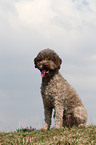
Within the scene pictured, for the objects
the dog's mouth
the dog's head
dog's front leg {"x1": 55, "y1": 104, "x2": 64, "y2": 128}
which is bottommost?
Result: dog's front leg {"x1": 55, "y1": 104, "x2": 64, "y2": 128}

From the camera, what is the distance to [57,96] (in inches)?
349

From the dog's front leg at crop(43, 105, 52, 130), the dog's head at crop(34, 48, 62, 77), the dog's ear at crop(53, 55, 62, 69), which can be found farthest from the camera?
the dog's front leg at crop(43, 105, 52, 130)

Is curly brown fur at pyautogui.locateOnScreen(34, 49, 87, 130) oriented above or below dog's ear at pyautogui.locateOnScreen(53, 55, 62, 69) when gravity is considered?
below

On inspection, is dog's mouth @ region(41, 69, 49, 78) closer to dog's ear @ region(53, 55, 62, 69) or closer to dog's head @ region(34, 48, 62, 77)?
dog's head @ region(34, 48, 62, 77)

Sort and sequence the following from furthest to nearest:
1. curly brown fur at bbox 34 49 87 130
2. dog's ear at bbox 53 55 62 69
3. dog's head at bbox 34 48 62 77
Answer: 1. dog's ear at bbox 53 55 62 69
2. curly brown fur at bbox 34 49 87 130
3. dog's head at bbox 34 48 62 77

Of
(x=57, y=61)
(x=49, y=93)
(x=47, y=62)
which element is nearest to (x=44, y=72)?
(x=47, y=62)

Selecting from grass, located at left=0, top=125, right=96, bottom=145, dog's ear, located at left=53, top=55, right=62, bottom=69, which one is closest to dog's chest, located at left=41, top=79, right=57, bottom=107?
dog's ear, located at left=53, top=55, right=62, bottom=69

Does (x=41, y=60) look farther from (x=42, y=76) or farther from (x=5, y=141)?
(x=5, y=141)

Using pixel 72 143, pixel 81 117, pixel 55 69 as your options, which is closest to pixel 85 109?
pixel 81 117

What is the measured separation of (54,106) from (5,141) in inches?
90.7

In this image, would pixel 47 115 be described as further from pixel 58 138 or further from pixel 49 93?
pixel 58 138

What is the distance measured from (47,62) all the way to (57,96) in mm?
1259

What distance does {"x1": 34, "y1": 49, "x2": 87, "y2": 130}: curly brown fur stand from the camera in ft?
28.7

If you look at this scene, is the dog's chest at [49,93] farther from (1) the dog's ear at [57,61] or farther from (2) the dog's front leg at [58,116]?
(1) the dog's ear at [57,61]
